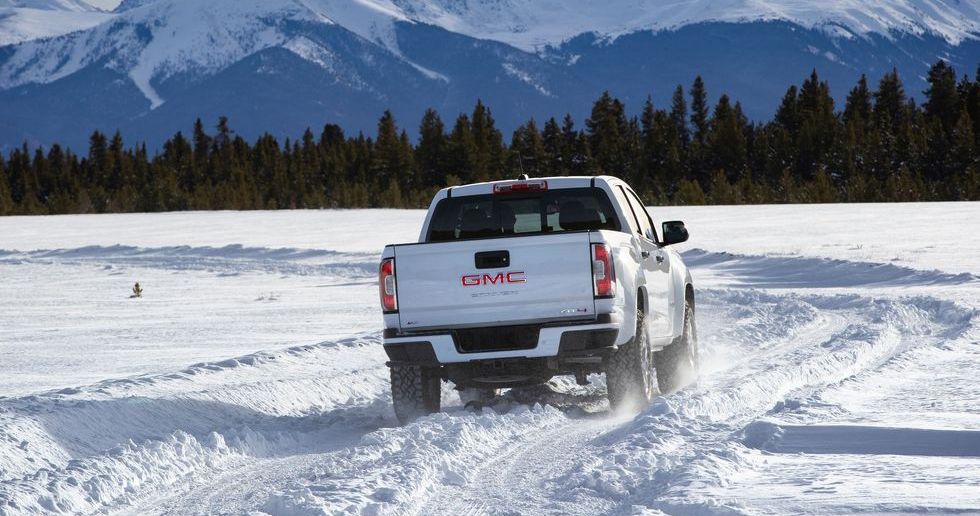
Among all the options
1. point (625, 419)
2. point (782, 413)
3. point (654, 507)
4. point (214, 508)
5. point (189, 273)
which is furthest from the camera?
point (189, 273)

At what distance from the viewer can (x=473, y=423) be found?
25.8ft

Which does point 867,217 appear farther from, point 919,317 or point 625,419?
point 625,419

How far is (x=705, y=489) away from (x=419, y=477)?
4.58 feet

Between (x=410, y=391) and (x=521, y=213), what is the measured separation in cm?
176

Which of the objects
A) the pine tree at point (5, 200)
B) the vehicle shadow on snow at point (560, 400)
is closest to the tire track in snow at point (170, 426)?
the vehicle shadow on snow at point (560, 400)

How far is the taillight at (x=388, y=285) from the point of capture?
844cm

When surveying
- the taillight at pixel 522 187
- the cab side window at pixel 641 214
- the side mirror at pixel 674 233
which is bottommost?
the side mirror at pixel 674 233

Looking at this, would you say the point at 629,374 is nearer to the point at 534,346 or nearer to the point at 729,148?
the point at 534,346

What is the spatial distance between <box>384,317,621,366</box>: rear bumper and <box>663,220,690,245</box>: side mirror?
1.91m

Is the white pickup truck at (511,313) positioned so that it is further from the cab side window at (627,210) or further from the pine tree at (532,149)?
the pine tree at (532,149)

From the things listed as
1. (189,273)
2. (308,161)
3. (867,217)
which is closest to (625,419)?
(189,273)

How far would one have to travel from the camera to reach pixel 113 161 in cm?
14700

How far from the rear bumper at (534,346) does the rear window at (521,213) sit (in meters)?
1.23

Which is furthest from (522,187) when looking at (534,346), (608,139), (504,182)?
(608,139)
